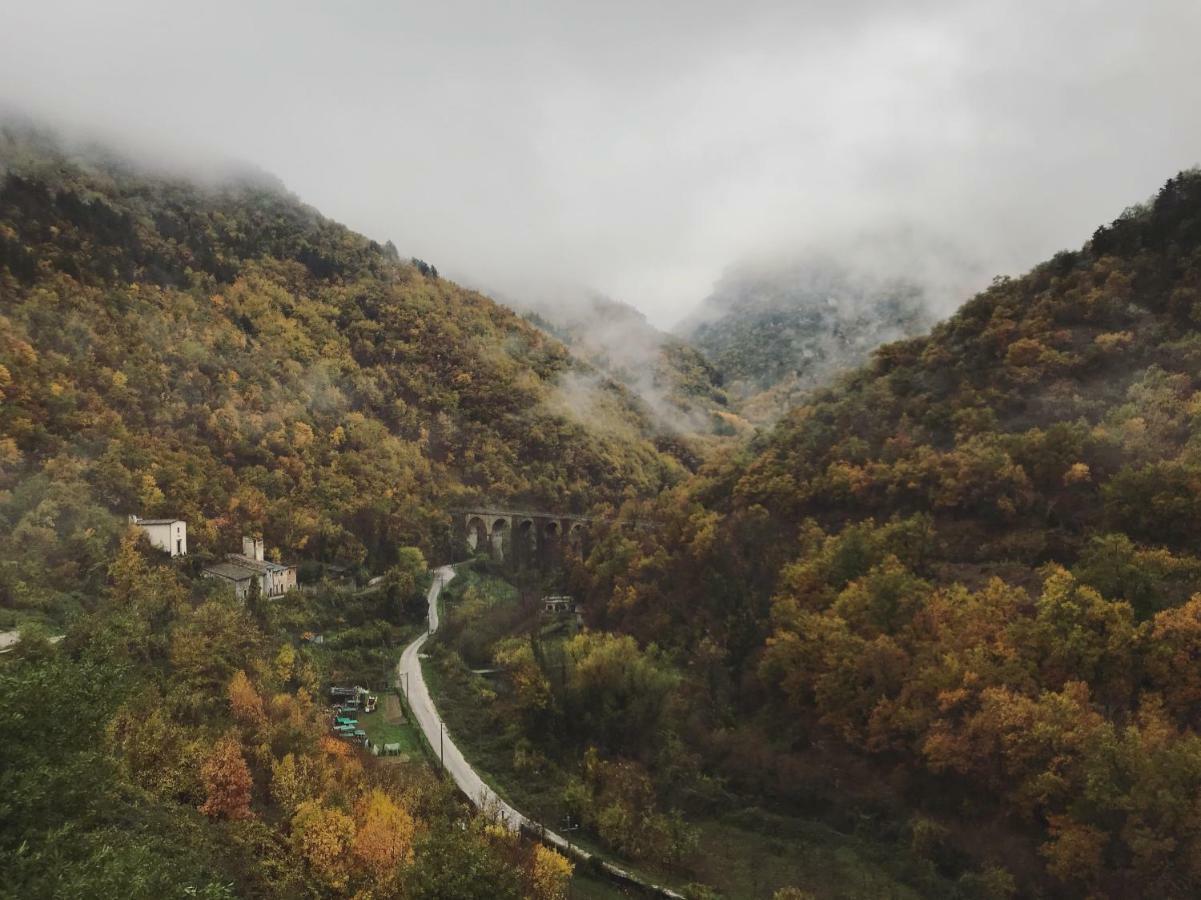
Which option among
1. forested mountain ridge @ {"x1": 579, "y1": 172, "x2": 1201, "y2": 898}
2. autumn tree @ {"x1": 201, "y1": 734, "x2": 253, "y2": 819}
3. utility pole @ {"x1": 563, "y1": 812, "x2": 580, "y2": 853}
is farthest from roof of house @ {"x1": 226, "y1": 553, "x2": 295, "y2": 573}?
utility pole @ {"x1": 563, "y1": 812, "x2": 580, "y2": 853}

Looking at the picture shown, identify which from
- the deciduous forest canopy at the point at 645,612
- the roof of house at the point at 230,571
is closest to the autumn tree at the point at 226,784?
the deciduous forest canopy at the point at 645,612

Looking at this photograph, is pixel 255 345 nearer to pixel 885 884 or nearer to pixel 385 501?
pixel 385 501

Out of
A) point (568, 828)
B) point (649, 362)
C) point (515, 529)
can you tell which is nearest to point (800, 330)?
point (649, 362)

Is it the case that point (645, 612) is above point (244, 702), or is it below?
above

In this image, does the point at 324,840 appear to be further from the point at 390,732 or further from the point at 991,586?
the point at 991,586

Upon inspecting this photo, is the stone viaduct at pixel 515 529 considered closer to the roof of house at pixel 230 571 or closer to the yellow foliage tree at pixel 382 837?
the roof of house at pixel 230 571

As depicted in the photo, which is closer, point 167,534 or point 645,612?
point 167,534

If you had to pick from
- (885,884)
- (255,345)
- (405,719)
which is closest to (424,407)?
(255,345)
